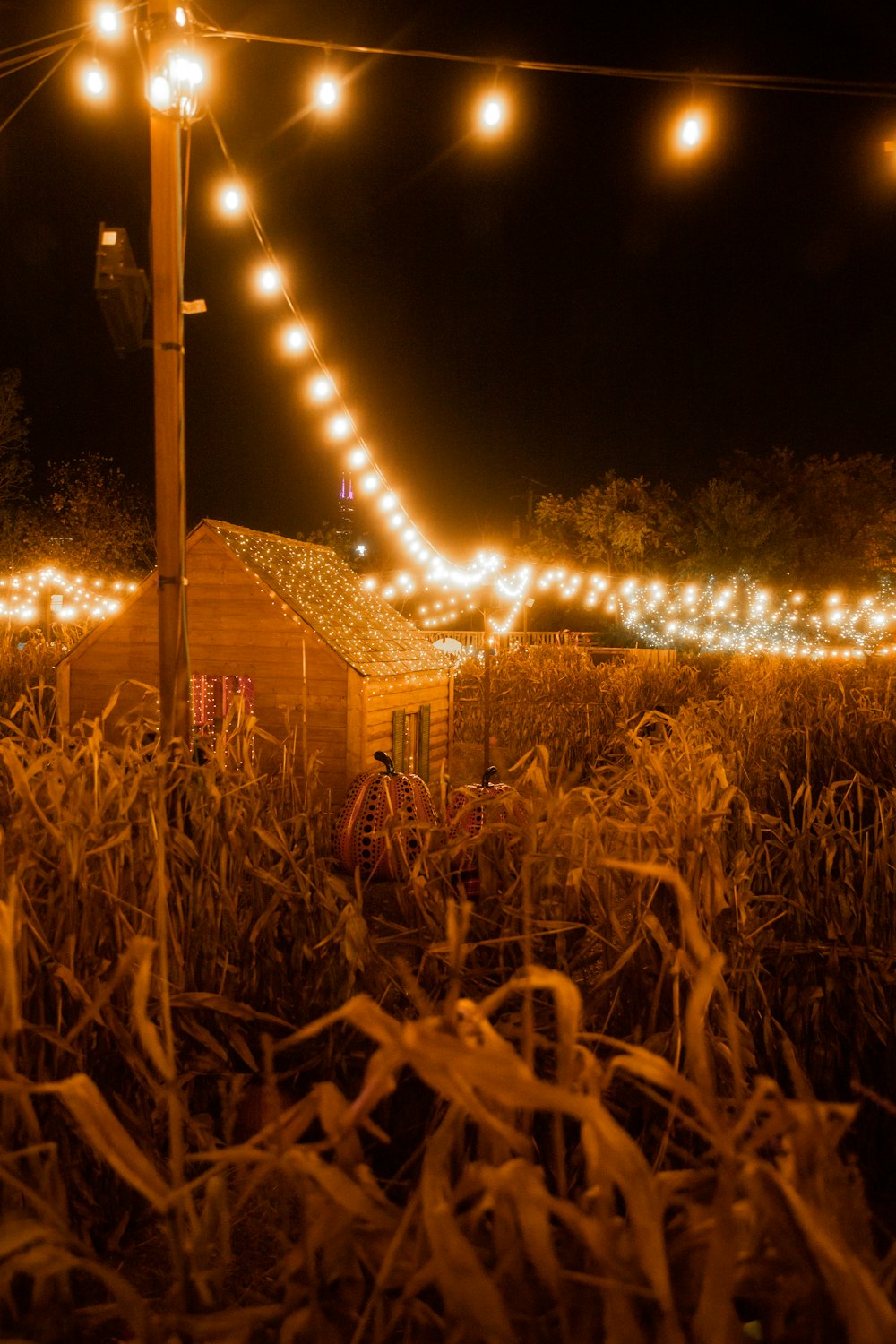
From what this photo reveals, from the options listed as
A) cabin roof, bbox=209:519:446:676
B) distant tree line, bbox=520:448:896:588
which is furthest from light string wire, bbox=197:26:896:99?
distant tree line, bbox=520:448:896:588

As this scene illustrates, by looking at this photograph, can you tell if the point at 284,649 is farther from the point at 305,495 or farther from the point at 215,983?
the point at 305,495

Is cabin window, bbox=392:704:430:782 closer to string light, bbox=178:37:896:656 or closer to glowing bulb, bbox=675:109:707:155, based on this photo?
string light, bbox=178:37:896:656

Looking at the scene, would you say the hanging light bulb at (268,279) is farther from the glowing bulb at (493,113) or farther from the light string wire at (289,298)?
the glowing bulb at (493,113)

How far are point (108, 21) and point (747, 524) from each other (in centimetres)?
2780

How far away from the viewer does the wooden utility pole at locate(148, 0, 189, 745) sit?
10.1 ft

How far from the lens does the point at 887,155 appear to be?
5105 millimetres

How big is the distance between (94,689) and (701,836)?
443 cm

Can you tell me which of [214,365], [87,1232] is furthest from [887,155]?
[214,365]

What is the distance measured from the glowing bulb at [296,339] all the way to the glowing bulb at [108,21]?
1.74 metres

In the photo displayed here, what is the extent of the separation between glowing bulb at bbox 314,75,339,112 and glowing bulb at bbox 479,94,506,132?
85 cm

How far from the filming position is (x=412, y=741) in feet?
19.5

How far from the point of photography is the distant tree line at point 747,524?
29672 millimetres

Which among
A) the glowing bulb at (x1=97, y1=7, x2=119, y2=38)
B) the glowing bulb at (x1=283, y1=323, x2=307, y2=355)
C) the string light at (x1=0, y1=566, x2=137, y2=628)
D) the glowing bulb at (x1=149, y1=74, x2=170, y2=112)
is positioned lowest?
the string light at (x1=0, y1=566, x2=137, y2=628)

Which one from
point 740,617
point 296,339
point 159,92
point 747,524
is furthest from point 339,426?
point 747,524
